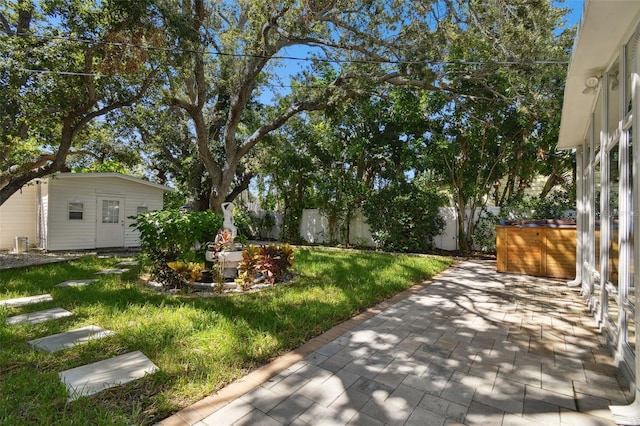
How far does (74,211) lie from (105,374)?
915 cm

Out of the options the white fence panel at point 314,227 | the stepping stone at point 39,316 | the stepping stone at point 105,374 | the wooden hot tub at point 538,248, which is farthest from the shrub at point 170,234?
the white fence panel at point 314,227

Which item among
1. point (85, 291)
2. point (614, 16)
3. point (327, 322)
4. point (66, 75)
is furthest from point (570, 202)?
point (66, 75)

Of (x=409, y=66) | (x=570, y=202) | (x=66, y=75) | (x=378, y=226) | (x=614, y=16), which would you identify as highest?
(x=409, y=66)

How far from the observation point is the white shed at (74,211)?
8.86 m

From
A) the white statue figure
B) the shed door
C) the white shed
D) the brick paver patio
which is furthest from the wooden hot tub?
the shed door

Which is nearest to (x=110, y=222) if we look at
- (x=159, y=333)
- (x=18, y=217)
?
(x=18, y=217)

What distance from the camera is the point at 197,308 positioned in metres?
3.70

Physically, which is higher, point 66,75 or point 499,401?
point 66,75

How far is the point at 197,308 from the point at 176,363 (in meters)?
1.35

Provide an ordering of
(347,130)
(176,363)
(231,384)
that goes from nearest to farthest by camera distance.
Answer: (231,384) → (176,363) → (347,130)

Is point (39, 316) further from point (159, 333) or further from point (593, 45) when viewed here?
point (593, 45)

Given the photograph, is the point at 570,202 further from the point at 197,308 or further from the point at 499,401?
the point at 197,308

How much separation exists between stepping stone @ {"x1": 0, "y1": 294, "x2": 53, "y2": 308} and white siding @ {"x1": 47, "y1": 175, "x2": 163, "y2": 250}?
4.50 m

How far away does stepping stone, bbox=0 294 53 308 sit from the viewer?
3902 mm
